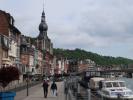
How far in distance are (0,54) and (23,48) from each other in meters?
48.8

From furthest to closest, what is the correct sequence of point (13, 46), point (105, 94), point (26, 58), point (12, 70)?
point (26, 58) → point (13, 46) → point (105, 94) → point (12, 70)

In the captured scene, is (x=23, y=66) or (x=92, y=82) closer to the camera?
(x=92, y=82)

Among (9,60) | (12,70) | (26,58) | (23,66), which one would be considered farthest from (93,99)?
(26,58)

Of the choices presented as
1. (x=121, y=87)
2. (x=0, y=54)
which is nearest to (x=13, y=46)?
(x=0, y=54)

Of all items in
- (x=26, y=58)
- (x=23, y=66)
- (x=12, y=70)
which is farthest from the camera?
(x=26, y=58)

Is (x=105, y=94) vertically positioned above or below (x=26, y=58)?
below

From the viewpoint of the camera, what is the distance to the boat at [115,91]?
44656mm

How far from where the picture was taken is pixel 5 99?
94.5ft

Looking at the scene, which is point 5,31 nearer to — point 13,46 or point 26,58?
point 13,46

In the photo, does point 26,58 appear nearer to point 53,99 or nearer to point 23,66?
point 23,66

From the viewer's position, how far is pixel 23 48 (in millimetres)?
140500

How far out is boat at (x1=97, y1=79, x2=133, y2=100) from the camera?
44.7 m

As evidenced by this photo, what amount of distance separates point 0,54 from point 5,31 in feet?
37.0

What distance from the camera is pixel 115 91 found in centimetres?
4722
